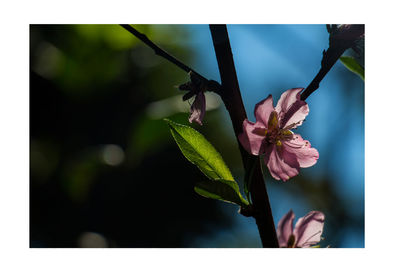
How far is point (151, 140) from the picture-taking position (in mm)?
1276

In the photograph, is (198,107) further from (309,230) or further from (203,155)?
(309,230)

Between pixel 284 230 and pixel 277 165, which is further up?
pixel 277 165

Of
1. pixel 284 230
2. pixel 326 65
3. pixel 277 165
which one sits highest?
pixel 326 65

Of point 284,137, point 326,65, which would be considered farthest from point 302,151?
point 326,65

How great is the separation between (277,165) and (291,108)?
97mm

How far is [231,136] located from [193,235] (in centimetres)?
32

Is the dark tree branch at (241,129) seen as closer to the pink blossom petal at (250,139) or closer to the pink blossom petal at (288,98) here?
the pink blossom petal at (250,139)

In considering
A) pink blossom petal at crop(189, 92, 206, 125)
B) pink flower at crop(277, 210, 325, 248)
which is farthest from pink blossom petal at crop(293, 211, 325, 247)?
pink blossom petal at crop(189, 92, 206, 125)

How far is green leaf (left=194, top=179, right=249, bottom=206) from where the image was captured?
19.5 inches

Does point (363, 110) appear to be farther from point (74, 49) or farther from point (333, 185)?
point (74, 49)

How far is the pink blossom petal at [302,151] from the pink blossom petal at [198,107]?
137mm

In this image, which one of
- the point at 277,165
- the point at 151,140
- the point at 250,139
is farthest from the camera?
the point at 151,140

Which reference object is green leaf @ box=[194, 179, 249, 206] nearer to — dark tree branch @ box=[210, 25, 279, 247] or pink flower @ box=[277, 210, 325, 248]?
dark tree branch @ box=[210, 25, 279, 247]

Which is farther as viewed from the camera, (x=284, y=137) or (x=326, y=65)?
(x=284, y=137)
